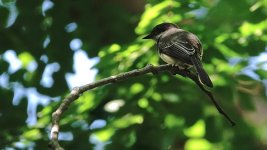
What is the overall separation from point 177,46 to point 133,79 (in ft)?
2.91

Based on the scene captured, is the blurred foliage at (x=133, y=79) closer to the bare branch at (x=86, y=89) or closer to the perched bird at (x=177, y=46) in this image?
the perched bird at (x=177, y=46)

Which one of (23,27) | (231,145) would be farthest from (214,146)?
(23,27)

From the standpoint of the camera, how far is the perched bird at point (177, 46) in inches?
184

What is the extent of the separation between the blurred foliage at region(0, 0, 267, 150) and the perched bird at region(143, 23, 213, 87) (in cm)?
15

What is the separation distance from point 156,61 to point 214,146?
4.32 feet

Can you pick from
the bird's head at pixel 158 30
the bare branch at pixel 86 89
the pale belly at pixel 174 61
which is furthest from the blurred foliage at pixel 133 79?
the bare branch at pixel 86 89

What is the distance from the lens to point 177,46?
194 inches

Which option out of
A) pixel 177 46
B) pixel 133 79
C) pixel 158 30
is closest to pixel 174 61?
pixel 177 46

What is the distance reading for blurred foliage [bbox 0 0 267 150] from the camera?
5.43 metres

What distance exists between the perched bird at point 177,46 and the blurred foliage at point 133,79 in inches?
6.1

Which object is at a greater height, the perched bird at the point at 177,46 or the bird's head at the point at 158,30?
the perched bird at the point at 177,46

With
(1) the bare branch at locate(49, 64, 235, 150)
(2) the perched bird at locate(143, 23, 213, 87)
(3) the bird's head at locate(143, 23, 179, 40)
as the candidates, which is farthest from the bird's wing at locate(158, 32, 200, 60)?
(1) the bare branch at locate(49, 64, 235, 150)

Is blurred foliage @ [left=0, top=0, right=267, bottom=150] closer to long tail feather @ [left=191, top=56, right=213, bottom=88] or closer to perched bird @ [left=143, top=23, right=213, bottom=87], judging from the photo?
perched bird @ [left=143, top=23, right=213, bottom=87]

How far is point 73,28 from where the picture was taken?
645 cm
